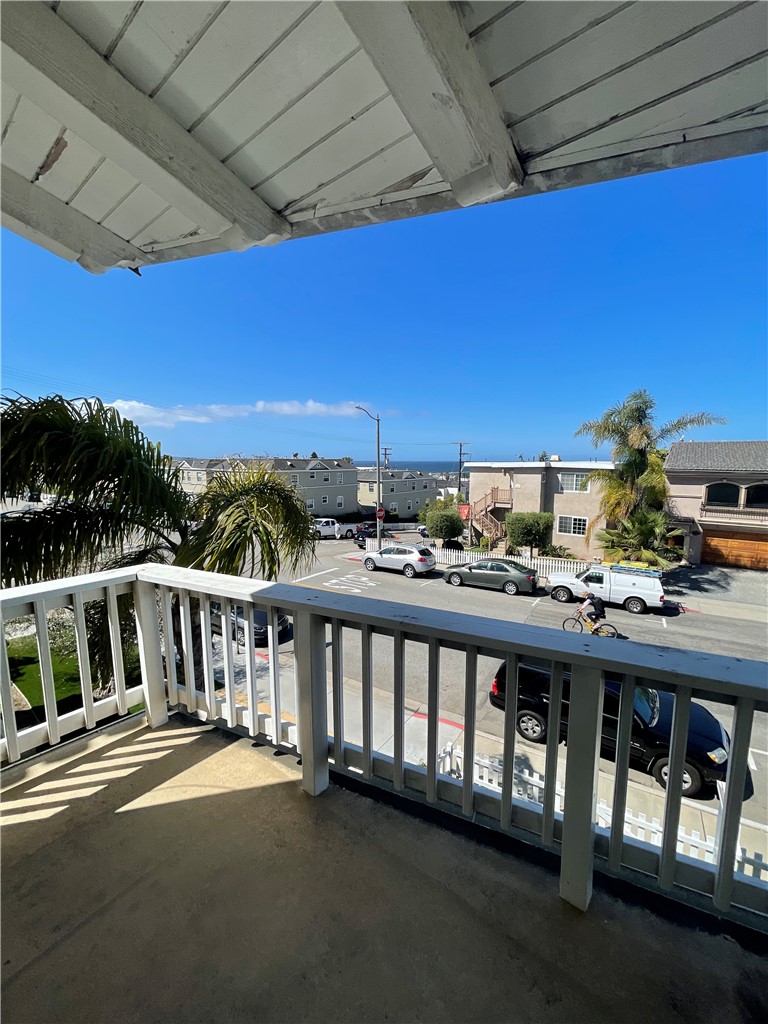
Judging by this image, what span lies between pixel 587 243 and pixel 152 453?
17.7 metres

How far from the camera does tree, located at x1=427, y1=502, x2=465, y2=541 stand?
1875cm

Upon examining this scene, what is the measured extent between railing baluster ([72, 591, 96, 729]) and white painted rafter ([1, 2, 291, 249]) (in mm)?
1530

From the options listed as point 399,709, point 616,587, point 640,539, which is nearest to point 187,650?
point 399,709

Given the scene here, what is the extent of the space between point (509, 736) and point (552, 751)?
12cm

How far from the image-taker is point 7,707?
1589 mm

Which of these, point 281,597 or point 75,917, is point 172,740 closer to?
point 75,917

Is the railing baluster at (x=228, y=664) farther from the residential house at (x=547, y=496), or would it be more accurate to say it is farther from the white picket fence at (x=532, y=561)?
the residential house at (x=547, y=496)

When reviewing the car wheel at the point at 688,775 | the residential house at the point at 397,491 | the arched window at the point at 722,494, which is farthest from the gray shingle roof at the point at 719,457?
the residential house at the point at 397,491

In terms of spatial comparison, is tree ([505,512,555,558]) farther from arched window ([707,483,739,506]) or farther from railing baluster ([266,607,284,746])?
railing baluster ([266,607,284,746])

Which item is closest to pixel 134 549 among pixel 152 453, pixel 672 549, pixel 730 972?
pixel 152 453

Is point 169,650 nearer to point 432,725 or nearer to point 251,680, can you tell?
point 251,680

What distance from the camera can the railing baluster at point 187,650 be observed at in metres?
1.88

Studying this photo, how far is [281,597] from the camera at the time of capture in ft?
4.91

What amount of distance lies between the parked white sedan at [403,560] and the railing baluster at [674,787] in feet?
40.9
